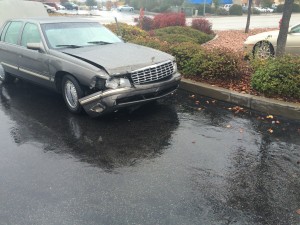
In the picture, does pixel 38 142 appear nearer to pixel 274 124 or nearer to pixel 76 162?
pixel 76 162

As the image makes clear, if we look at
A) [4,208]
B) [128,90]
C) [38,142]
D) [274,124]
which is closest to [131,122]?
[128,90]

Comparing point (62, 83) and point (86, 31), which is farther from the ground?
point (86, 31)

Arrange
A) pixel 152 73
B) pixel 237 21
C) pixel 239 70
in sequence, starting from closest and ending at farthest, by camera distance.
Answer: pixel 152 73
pixel 239 70
pixel 237 21

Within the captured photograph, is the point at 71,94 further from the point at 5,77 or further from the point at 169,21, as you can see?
the point at 169,21

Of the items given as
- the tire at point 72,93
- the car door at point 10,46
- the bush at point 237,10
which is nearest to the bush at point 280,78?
the tire at point 72,93

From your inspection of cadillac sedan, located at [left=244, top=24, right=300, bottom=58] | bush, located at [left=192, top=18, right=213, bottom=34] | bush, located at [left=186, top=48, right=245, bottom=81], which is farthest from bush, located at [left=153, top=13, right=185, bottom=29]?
bush, located at [left=186, top=48, right=245, bottom=81]

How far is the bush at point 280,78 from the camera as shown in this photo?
6.36 m

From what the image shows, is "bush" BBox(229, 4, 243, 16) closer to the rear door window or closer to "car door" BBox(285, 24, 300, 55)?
"car door" BBox(285, 24, 300, 55)

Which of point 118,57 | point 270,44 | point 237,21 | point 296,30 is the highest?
point 118,57

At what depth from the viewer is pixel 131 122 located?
235 inches

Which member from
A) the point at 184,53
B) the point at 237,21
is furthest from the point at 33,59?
the point at 237,21

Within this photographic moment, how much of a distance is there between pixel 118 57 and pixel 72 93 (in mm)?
1074

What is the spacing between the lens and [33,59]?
6.91 m

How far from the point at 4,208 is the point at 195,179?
2.14m
